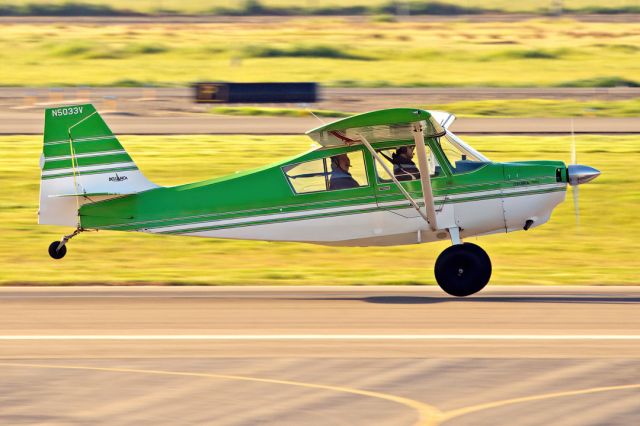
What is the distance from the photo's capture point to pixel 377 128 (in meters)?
16.1

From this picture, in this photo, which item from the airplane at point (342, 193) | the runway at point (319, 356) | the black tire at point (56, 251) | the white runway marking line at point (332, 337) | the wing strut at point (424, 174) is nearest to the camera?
the runway at point (319, 356)

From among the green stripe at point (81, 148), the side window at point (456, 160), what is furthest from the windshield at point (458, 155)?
the green stripe at point (81, 148)

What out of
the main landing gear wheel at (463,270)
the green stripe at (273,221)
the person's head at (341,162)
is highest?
the person's head at (341,162)

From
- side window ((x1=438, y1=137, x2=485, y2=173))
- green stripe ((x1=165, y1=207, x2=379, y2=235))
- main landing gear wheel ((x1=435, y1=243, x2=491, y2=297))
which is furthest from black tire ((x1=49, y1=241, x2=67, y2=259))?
side window ((x1=438, y1=137, x2=485, y2=173))

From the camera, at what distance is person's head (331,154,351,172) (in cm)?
1686

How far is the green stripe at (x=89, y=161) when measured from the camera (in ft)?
56.2

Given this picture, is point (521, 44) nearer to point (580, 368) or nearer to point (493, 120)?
point (493, 120)

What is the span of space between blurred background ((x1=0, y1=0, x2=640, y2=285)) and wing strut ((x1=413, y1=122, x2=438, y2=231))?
79.0 inches

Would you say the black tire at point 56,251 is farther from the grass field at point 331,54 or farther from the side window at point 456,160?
the grass field at point 331,54

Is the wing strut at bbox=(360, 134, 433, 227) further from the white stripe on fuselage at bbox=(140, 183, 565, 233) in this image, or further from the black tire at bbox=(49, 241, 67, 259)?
the black tire at bbox=(49, 241, 67, 259)

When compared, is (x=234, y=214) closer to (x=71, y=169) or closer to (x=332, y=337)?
(x=71, y=169)

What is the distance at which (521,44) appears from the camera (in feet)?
Answer: 233

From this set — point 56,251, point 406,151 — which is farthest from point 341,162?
point 56,251

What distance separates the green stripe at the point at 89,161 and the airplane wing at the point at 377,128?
2904 mm
